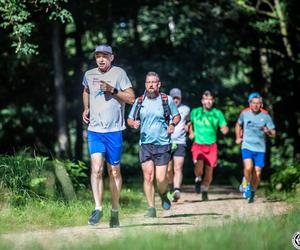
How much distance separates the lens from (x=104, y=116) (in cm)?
1138

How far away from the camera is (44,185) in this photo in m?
13.8

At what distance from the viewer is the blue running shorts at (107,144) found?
11.4 metres

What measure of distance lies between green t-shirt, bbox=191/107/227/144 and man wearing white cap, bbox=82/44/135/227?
6300 millimetres

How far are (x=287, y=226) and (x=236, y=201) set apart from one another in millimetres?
8212

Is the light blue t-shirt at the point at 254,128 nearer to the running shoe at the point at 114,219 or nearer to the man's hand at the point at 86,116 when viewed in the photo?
the man's hand at the point at 86,116

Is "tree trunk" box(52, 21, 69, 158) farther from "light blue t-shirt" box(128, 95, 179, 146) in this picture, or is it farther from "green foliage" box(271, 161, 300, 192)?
"light blue t-shirt" box(128, 95, 179, 146)

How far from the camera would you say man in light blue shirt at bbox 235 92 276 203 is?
1656 cm

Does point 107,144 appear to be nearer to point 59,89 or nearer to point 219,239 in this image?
point 219,239

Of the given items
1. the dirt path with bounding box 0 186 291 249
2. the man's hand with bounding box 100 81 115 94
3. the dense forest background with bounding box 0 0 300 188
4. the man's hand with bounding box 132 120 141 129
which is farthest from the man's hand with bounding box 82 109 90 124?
the dense forest background with bounding box 0 0 300 188

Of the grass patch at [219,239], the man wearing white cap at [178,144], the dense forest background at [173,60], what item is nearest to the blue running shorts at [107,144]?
the grass patch at [219,239]

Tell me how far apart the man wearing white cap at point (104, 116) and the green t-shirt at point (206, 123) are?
6300mm

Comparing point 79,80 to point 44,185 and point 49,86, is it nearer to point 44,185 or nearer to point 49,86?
point 49,86

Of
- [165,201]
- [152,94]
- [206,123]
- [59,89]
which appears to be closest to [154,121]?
[152,94]

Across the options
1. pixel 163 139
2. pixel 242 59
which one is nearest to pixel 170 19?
pixel 242 59
